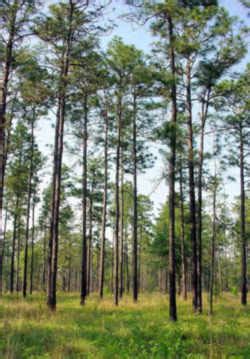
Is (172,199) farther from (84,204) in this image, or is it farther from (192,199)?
(84,204)

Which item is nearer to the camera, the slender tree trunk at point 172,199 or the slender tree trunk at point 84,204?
the slender tree trunk at point 172,199

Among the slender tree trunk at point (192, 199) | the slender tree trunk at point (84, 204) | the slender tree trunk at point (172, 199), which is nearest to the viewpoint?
the slender tree trunk at point (172, 199)

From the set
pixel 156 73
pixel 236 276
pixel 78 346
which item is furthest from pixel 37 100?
pixel 236 276

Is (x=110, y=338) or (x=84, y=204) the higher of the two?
(x=84, y=204)

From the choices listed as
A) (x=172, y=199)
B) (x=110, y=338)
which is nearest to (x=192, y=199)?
(x=172, y=199)

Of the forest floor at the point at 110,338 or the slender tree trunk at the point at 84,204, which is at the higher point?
the slender tree trunk at the point at 84,204

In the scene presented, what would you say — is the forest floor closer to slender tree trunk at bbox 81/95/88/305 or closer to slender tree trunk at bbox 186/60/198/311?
slender tree trunk at bbox 186/60/198/311

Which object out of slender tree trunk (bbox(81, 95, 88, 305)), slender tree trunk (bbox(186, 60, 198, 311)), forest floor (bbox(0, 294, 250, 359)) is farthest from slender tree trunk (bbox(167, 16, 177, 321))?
slender tree trunk (bbox(81, 95, 88, 305))

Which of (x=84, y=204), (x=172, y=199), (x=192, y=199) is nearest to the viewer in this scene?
(x=172, y=199)

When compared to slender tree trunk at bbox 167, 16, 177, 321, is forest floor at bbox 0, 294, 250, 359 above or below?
below

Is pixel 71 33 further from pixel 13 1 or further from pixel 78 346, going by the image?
pixel 78 346

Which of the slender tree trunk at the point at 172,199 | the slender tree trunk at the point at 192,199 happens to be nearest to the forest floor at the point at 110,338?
the slender tree trunk at the point at 172,199

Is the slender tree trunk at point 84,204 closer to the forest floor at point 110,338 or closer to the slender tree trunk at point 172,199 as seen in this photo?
the forest floor at point 110,338

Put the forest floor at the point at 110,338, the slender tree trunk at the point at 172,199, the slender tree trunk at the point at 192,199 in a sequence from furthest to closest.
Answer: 1. the slender tree trunk at the point at 192,199
2. the slender tree trunk at the point at 172,199
3. the forest floor at the point at 110,338
